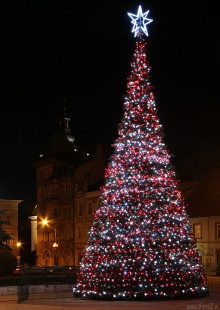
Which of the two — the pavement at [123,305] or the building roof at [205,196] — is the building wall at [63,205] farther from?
the pavement at [123,305]

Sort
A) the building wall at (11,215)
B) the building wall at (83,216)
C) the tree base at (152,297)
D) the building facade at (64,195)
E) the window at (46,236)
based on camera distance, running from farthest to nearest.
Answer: the building wall at (11,215), the window at (46,236), the building facade at (64,195), the building wall at (83,216), the tree base at (152,297)

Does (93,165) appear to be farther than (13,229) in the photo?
No

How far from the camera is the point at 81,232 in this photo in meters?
76.8

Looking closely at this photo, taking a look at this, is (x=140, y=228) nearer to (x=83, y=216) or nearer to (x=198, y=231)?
(x=198, y=231)

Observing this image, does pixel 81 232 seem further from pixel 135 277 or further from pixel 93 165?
pixel 135 277

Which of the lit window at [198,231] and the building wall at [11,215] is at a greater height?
the building wall at [11,215]

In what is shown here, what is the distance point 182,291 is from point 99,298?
3.09m

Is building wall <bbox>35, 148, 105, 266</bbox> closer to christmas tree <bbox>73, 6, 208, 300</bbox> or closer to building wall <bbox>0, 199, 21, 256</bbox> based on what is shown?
building wall <bbox>0, 199, 21, 256</bbox>

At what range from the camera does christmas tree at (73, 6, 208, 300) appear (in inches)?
920

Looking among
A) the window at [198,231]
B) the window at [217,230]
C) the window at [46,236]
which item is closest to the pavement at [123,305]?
the window at [217,230]

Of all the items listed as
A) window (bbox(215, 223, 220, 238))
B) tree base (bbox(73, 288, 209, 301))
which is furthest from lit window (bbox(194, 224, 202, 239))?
tree base (bbox(73, 288, 209, 301))

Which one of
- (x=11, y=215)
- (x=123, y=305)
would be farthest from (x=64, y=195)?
(x=123, y=305)

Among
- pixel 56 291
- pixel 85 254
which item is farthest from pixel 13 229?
pixel 85 254

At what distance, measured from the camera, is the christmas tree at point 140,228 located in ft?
76.7
